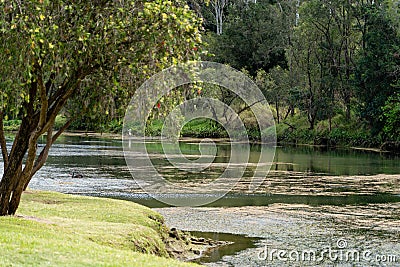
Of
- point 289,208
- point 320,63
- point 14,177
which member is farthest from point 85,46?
point 320,63

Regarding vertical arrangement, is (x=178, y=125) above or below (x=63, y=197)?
above

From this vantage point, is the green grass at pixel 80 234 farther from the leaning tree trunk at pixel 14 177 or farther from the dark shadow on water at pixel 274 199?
the dark shadow on water at pixel 274 199

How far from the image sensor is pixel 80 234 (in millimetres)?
15211

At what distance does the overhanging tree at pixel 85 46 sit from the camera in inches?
523

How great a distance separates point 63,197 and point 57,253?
10633 mm

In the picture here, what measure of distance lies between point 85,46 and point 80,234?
165 inches

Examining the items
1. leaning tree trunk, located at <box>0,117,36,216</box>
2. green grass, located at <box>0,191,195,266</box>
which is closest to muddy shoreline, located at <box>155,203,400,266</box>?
green grass, located at <box>0,191,195,266</box>

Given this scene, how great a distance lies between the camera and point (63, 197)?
22.1 metres

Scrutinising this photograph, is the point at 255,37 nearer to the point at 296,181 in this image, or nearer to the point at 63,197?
the point at 296,181

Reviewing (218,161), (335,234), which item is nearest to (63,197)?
(335,234)

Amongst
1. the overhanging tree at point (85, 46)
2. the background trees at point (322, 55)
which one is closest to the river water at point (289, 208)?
the overhanging tree at point (85, 46)

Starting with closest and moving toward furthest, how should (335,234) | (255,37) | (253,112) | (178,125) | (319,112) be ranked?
(178,125) < (335,234) < (319,112) < (253,112) < (255,37)

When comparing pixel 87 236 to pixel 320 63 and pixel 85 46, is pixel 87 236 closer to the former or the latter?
pixel 85 46

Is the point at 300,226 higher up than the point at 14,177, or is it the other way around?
the point at 14,177
